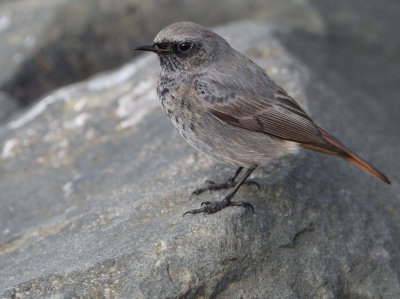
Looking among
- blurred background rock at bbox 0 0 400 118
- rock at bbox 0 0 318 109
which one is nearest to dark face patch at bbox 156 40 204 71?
blurred background rock at bbox 0 0 400 118

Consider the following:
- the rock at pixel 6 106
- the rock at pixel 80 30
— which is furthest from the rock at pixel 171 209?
the rock at pixel 80 30

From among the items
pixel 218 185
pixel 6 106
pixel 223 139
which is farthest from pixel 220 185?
pixel 6 106

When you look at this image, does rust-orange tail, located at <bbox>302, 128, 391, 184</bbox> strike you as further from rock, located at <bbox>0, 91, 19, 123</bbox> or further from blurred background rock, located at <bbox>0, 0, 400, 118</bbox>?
rock, located at <bbox>0, 91, 19, 123</bbox>

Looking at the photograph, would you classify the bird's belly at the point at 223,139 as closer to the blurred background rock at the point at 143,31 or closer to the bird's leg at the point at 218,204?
the bird's leg at the point at 218,204

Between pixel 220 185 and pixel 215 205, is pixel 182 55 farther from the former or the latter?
pixel 215 205

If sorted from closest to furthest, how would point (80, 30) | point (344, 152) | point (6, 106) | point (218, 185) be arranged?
point (344, 152) → point (218, 185) → point (6, 106) → point (80, 30)

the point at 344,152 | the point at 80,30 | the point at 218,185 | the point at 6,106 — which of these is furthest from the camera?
the point at 80,30
